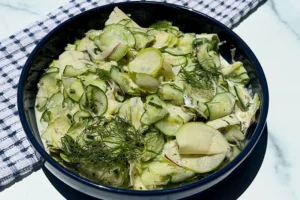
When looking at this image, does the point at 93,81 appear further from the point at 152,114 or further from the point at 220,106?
the point at 220,106

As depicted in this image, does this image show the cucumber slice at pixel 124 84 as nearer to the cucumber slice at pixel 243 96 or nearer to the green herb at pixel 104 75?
the green herb at pixel 104 75

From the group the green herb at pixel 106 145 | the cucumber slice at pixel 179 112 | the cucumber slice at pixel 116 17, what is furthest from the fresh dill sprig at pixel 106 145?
the cucumber slice at pixel 116 17

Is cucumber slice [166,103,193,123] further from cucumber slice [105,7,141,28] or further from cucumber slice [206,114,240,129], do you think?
cucumber slice [105,7,141,28]

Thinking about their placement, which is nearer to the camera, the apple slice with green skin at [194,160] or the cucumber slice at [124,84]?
the apple slice with green skin at [194,160]

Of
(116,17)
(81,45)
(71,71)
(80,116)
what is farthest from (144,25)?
(80,116)

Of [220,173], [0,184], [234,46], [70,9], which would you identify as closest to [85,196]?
[0,184]

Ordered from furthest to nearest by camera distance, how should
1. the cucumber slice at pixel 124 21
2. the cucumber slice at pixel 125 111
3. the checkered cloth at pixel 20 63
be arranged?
the cucumber slice at pixel 124 21 → the checkered cloth at pixel 20 63 → the cucumber slice at pixel 125 111

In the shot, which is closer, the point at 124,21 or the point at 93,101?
the point at 93,101
